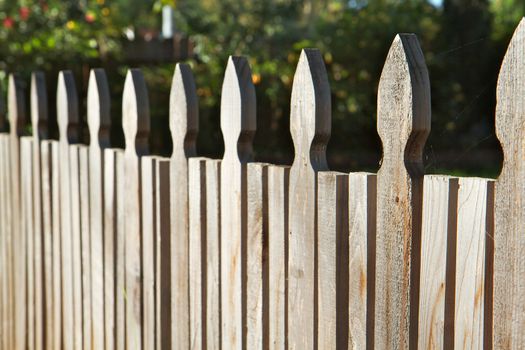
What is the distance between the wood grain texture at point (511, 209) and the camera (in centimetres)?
119

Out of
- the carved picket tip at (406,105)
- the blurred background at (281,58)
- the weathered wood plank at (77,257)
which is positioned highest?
the blurred background at (281,58)

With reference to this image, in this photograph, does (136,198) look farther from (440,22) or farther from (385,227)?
(440,22)

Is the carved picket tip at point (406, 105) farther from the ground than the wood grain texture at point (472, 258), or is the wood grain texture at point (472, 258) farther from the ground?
the carved picket tip at point (406, 105)

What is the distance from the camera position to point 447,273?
130 cm

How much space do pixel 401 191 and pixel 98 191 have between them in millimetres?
1393

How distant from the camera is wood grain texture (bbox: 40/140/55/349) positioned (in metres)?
2.88

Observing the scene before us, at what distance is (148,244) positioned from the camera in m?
2.24

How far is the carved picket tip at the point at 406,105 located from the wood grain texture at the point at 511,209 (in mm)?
160

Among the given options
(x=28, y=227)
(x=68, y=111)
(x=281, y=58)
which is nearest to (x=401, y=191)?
(x=68, y=111)

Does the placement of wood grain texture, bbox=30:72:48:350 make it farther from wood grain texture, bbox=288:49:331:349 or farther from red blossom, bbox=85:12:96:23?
red blossom, bbox=85:12:96:23

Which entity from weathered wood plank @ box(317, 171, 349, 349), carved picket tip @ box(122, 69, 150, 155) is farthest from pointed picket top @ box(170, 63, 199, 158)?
weathered wood plank @ box(317, 171, 349, 349)

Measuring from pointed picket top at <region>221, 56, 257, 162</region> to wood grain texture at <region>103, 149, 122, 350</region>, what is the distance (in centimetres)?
65

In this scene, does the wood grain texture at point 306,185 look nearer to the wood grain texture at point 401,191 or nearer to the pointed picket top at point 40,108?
the wood grain texture at point 401,191

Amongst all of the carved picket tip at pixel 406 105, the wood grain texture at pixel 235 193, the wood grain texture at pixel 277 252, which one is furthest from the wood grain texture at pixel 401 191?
the wood grain texture at pixel 235 193
